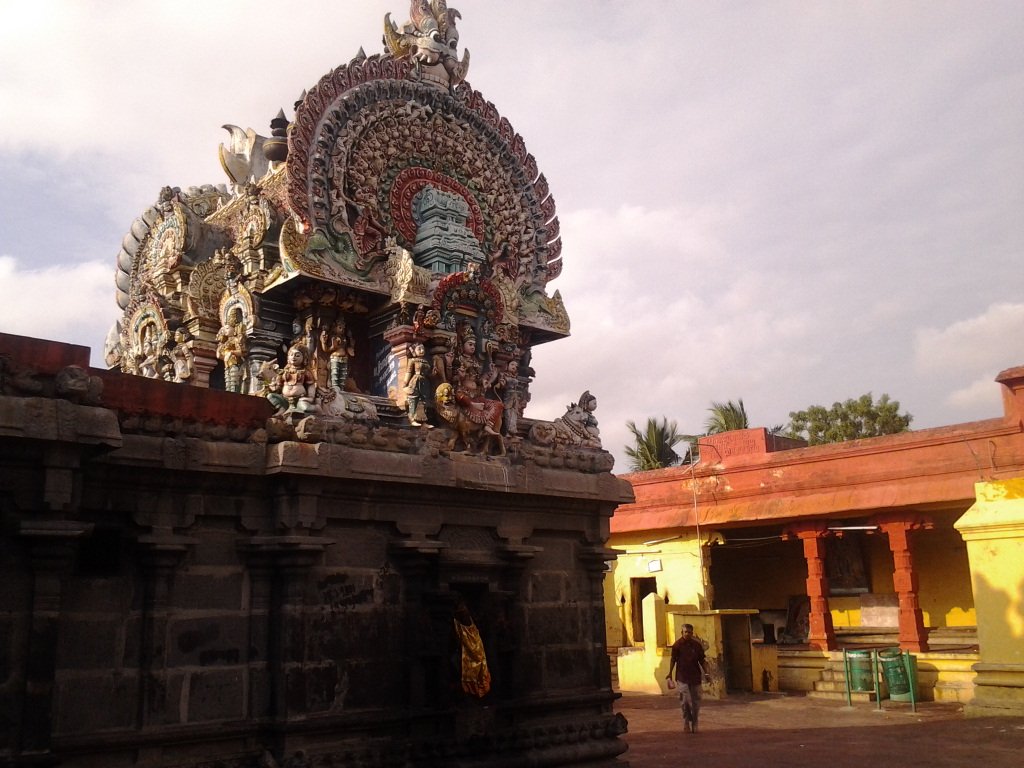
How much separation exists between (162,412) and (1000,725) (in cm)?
1329

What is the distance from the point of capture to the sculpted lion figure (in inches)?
392

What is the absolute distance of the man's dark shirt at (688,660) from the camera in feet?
46.0

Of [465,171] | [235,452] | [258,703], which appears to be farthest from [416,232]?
[258,703]

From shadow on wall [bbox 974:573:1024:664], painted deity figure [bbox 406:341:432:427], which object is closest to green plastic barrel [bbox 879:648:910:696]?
shadow on wall [bbox 974:573:1024:664]

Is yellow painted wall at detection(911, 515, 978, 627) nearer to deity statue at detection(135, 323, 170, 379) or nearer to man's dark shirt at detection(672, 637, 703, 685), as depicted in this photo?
man's dark shirt at detection(672, 637, 703, 685)

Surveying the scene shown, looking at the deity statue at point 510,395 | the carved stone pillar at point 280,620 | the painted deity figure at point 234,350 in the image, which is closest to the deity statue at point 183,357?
the painted deity figure at point 234,350

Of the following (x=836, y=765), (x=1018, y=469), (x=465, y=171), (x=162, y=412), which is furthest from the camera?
(x=1018, y=469)

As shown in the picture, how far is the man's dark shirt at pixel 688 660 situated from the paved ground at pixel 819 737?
2.85 ft

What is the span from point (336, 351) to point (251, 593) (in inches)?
137

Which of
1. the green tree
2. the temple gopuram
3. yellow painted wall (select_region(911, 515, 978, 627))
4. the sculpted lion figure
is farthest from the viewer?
the green tree

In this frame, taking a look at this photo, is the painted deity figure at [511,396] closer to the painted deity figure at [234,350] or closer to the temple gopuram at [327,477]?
the temple gopuram at [327,477]

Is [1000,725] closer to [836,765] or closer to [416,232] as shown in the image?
[836,765]

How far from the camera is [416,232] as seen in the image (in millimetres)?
11539

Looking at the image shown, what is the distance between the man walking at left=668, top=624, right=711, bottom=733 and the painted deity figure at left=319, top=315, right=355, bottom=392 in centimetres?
680
